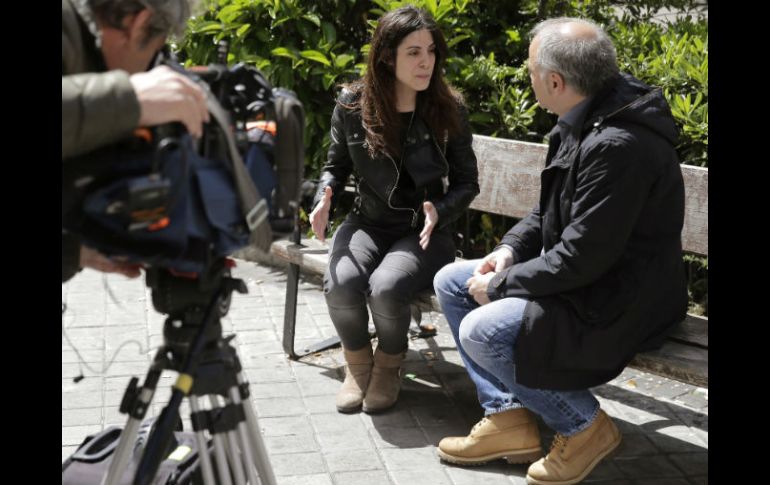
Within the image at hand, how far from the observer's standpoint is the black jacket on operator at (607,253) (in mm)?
3494

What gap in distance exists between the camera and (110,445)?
294 cm

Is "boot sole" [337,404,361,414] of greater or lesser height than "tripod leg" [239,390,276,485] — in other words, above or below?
below

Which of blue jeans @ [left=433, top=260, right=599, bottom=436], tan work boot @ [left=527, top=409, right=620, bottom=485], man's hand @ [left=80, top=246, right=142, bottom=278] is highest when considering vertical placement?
man's hand @ [left=80, top=246, right=142, bottom=278]

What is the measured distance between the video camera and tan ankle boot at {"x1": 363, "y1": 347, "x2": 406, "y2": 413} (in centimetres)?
211

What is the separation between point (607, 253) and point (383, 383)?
4.51 ft

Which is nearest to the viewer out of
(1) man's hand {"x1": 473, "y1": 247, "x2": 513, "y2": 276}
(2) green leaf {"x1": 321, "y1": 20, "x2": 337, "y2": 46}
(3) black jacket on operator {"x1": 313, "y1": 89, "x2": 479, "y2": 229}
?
(1) man's hand {"x1": 473, "y1": 247, "x2": 513, "y2": 276}

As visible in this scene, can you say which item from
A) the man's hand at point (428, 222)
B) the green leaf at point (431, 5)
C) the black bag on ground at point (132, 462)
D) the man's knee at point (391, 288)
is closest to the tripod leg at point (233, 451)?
the black bag on ground at point (132, 462)

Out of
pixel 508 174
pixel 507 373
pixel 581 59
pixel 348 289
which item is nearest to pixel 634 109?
pixel 581 59

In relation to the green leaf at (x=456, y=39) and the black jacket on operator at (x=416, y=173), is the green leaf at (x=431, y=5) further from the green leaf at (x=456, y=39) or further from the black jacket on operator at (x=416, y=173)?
the black jacket on operator at (x=416, y=173)

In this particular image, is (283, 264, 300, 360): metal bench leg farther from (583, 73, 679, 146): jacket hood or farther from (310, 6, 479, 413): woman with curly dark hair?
(583, 73, 679, 146): jacket hood

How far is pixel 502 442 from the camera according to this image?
3.93m

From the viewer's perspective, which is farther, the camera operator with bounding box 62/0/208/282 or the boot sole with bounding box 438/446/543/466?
the boot sole with bounding box 438/446/543/466

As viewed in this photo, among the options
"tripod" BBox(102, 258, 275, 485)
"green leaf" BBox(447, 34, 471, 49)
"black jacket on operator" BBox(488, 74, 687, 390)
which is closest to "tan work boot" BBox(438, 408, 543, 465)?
"black jacket on operator" BBox(488, 74, 687, 390)

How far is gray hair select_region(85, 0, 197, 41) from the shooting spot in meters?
2.24
